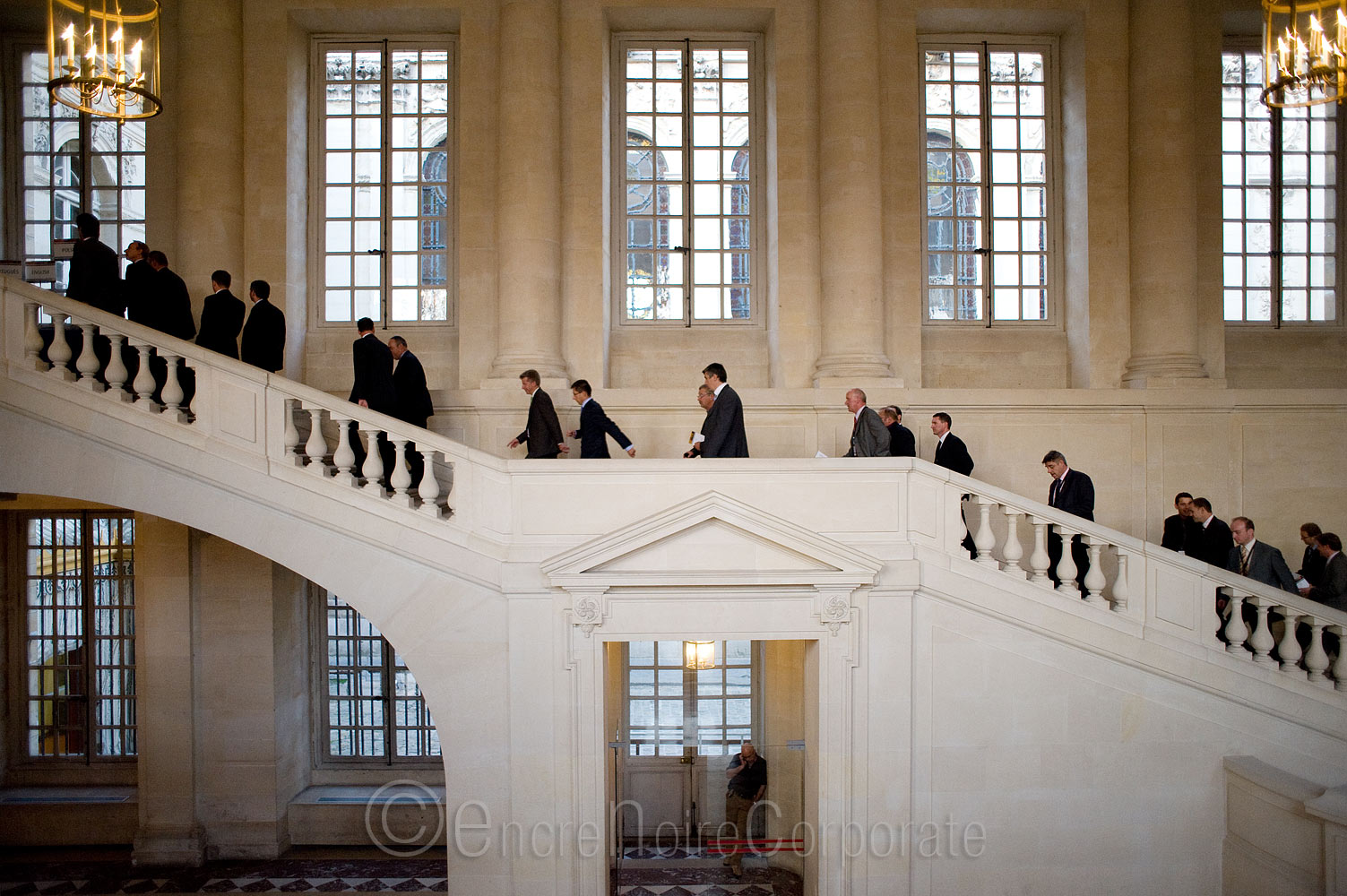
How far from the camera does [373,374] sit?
8.74 meters

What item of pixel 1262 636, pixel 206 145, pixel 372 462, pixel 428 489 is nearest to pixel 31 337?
pixel 372 462

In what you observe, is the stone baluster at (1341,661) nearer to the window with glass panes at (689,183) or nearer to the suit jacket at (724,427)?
the suit jacket at (724,427)

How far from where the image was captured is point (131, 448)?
7844 millimetres

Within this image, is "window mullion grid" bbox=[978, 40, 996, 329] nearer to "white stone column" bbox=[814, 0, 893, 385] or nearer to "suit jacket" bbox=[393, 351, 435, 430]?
"white stone column" bbox=[814, 0, 893, 385]

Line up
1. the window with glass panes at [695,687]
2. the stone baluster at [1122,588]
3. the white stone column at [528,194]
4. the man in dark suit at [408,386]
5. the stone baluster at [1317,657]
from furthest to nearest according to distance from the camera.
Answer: the window with glass panes at [695,687], the white stone column at [528,194], the man in dark suit at [408,386], the stone baluster at [1122,588], the stone baluster at [1317,657]

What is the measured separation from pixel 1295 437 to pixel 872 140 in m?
5.72

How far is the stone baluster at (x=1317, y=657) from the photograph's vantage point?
7863mm

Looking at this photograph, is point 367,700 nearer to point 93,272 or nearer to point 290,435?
point 290,435

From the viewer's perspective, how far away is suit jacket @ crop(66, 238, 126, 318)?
28.1 ft

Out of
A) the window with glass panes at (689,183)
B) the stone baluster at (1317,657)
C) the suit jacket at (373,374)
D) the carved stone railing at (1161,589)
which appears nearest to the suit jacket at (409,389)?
the suit jacket at (373,374)

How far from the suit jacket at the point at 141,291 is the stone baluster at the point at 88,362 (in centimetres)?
74

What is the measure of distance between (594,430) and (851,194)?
4.25 metres

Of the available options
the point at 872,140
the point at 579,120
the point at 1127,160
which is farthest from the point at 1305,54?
the point at 579,120

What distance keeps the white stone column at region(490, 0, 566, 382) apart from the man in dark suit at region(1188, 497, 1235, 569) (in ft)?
21.1
